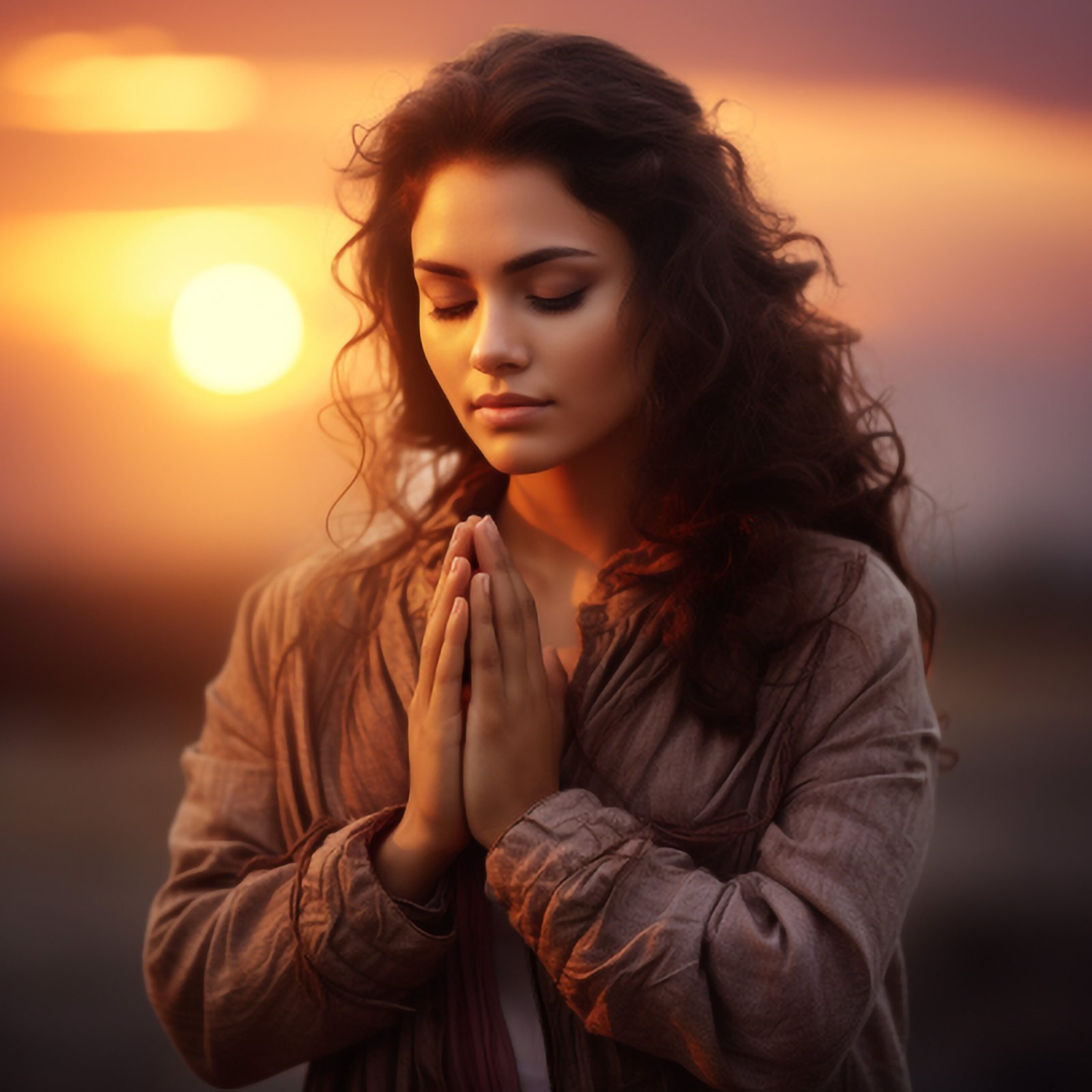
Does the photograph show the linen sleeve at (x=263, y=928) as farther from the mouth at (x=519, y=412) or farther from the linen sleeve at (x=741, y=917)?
the mouth at (x=519, y=412)

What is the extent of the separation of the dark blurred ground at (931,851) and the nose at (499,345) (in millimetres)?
915

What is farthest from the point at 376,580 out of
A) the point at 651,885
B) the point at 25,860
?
the point at 25,860

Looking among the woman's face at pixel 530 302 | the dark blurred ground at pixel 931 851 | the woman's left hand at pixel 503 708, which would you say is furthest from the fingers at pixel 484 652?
the dark blurred ground at pixel 931 851

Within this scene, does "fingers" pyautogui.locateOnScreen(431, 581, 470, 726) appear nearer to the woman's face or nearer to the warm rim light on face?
the woman's face

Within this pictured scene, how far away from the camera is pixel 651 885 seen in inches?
34.7

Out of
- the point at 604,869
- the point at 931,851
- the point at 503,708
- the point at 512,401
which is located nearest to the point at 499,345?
the point at 512,401

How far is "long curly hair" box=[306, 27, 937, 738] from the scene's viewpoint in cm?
94

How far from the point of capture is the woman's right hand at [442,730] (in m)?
0.91

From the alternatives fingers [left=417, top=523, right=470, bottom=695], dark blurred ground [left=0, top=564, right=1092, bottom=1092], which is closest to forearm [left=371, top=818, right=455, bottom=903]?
fingers [left=417, top=523, right=470, bottom=695]

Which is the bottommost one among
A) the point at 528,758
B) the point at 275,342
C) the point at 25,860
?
the point at 25,860

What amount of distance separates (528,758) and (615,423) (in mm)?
286

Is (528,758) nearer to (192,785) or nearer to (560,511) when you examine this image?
(560,511)

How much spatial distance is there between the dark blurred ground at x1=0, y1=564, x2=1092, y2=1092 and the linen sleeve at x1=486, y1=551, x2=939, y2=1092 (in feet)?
3.19

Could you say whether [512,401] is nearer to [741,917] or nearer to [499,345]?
[499,345]
